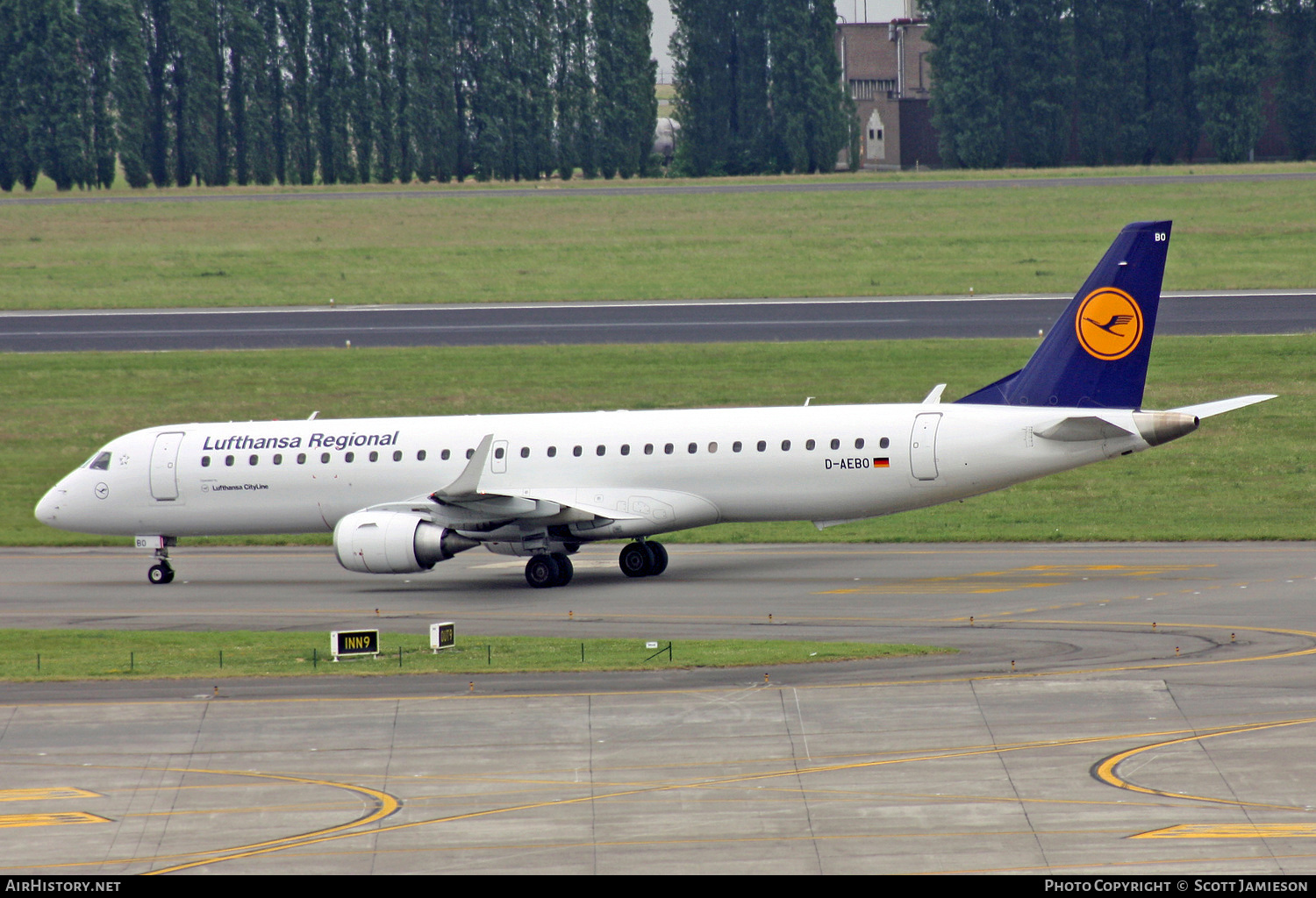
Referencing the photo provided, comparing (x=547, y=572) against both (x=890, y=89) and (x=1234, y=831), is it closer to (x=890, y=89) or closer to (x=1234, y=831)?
(x=1234, y=831)

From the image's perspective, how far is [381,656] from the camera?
89.5 feet

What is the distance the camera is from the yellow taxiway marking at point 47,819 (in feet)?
59.3

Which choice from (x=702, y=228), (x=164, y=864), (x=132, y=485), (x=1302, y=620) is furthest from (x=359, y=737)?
(x=702, y=228)

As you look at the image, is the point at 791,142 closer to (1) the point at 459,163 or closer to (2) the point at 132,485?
(1) the point at 459,163

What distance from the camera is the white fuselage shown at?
113 ft

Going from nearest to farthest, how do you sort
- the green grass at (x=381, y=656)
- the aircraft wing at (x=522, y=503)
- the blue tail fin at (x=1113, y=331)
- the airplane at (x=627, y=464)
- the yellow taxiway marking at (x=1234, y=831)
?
1. the yellow taxiway marking at (x=1234, y=831)
2. the green grass at (x=381, y=656)
3. the blue tail fin at (x=1113, y=331)
4. the airplane at (x=627, y=464)
5. the aircraft wing at (x=522, y=503)

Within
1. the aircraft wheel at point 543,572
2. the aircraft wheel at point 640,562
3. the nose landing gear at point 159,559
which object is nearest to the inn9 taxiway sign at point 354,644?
the aircraft wheel at point 543,572

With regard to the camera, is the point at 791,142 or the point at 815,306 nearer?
the point at 815,306

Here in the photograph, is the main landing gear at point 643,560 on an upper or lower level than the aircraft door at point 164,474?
lower

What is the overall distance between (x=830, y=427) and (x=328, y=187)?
313 feet

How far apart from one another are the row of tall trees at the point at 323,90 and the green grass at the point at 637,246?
777 inches

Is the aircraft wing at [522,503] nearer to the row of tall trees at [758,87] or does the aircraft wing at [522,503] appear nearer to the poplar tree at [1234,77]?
the poplar tree at [1234,77]

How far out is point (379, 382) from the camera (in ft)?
200

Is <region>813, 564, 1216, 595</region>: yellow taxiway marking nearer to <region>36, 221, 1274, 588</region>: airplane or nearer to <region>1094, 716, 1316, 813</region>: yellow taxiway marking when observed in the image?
<region>36, 221, 1274, 588</region>: airplane
